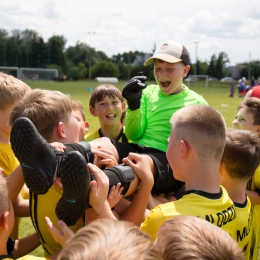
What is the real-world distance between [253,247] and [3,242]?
1.86 meters

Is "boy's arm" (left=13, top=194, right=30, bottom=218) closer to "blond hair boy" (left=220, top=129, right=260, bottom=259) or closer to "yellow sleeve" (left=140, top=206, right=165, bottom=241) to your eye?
"yellow sleeve" (left=140, top=206, right=165, bottom=241)

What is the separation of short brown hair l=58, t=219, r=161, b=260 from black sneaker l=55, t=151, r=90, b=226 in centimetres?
83

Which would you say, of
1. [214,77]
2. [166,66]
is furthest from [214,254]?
[214,77]

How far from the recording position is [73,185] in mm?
2340

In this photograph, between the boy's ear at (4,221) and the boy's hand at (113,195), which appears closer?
the boy's ear at (4,221)

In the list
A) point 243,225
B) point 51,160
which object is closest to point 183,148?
point 243,225

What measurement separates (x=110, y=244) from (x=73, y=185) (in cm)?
102

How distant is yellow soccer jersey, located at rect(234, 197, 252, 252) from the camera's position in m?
2.66

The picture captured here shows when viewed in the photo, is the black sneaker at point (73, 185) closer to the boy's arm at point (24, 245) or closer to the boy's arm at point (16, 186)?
the boy's arm at point (16, 186)

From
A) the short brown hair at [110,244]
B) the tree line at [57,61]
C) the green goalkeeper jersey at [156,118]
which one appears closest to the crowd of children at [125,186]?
the short brown hair at [110,244]

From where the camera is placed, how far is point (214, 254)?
1622 mm

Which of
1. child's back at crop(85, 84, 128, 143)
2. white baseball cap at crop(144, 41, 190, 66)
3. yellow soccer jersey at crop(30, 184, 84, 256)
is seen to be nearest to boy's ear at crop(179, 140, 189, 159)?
yellow soccer jersey at crop(30, 184, 84, 256)

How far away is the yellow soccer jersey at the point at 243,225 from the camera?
8.73 feet

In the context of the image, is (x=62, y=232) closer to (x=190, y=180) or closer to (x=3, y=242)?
(x=3, y=242)
